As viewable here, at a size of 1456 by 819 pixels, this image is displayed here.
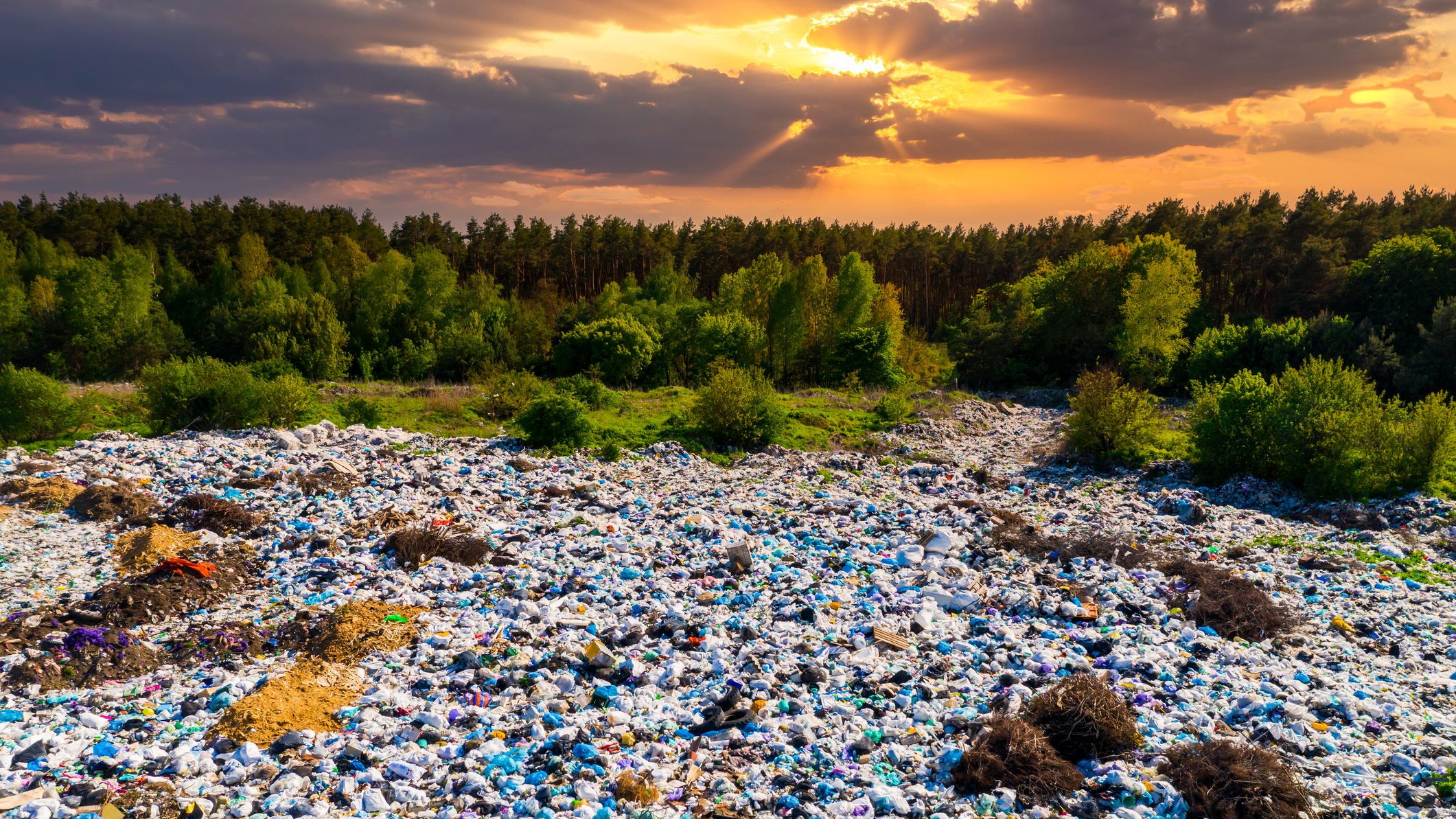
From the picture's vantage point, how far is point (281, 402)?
18.3 m

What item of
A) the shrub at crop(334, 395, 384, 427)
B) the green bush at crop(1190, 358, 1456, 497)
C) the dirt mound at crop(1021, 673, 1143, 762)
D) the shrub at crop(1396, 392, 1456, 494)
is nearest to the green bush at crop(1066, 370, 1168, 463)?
the green bush at crop(1190, 358, 1456, 497)

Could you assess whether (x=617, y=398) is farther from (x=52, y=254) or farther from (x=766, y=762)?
(x=52, y=254)

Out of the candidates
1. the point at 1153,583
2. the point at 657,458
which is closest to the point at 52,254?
the point at 657,458

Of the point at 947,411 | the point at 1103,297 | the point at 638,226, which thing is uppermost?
the point at 638,226

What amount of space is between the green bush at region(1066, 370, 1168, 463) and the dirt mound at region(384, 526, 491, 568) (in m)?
16.5

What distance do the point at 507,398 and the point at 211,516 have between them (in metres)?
11.4

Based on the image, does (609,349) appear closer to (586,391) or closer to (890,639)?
(586,391)

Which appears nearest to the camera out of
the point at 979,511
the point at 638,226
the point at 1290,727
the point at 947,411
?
the point at 1290,727

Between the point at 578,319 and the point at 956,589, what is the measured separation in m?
44.6

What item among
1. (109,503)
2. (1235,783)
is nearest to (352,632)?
(109,503)

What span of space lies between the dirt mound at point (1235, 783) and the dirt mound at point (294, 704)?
664 centimetres

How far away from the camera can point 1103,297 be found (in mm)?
44562

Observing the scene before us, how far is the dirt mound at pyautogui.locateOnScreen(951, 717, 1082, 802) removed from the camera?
5609 mm

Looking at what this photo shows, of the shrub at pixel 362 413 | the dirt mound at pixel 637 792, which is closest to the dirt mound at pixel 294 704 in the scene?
the dirt mound at pixel 637 792
